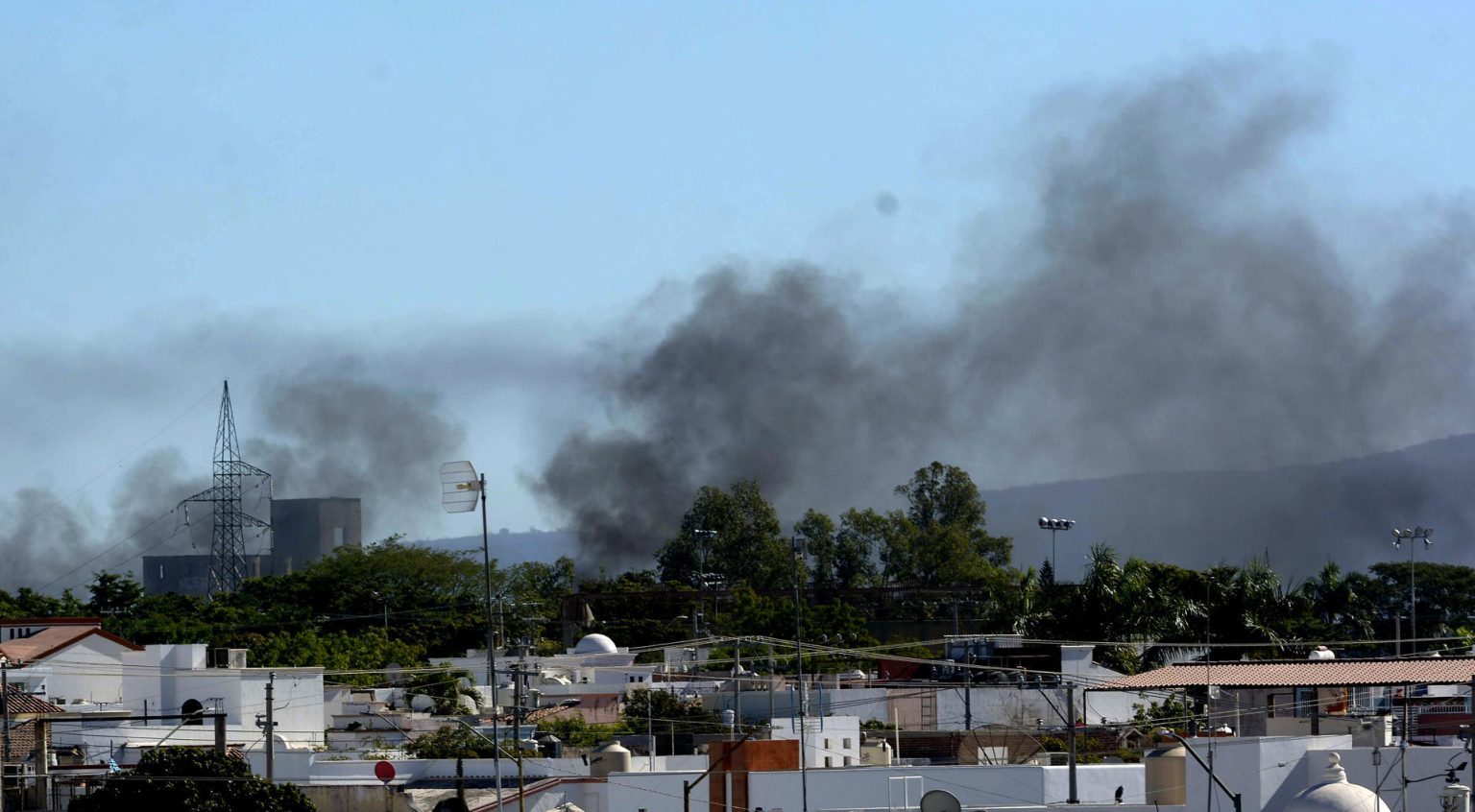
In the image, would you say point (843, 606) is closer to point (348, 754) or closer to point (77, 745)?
point (348, 754)

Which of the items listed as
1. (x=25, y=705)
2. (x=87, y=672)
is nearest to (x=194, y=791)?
(x=25, y=705)

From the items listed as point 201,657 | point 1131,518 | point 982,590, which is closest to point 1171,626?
point 201,657

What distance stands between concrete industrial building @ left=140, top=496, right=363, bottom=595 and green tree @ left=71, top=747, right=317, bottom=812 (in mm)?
106169

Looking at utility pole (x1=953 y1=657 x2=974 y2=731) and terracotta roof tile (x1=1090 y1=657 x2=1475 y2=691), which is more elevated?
terracotta roof tile (x1=1090 y1=657 x2=1475 y2=691)

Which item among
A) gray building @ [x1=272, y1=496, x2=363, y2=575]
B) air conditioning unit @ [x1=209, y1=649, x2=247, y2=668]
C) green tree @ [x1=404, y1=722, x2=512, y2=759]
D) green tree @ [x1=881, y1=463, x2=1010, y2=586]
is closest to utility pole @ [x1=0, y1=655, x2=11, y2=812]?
green tree @ [x1=404, y1=722, x2=512, y2=759]

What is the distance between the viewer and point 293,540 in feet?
458

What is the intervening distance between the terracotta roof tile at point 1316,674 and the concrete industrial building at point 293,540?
10176cm

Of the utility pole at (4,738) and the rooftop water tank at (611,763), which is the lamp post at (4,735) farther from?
the rooftop water tank at (611,763)

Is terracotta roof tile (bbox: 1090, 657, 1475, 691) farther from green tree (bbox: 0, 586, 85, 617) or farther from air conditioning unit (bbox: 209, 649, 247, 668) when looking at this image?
green tree (bbox: 0, 586, 85, 617)

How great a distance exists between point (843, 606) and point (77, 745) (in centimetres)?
4402

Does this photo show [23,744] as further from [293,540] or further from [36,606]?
[293,540]

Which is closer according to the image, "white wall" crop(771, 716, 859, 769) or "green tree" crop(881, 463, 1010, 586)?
"white wall" crop(771, 716, 859, 769)

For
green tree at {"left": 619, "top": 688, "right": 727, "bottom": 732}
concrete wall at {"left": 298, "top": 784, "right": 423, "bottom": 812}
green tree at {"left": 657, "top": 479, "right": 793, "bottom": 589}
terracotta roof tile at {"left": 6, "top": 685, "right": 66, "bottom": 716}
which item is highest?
green tree at {"left": 657, "top": 479, "right": 793, "bottom": 589}

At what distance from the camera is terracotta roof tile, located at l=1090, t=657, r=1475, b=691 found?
39.0 m
